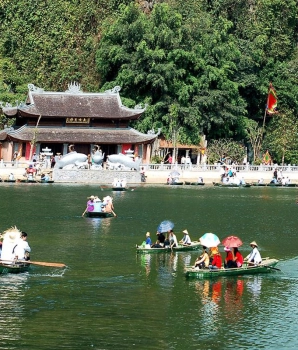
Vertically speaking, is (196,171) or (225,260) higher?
(196,171)

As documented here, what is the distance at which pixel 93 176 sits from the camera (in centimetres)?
8275

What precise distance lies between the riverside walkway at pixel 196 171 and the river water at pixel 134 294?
2518 centimetres

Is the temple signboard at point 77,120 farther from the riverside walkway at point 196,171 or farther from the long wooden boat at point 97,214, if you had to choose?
the long wooden boat at point 97,214

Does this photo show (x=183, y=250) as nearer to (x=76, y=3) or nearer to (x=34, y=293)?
(x=34, y=293)

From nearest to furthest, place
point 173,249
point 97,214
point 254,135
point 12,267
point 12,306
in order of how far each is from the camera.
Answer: point 12,306
point 12,267
point 173,249
point 97,214
point 254,135

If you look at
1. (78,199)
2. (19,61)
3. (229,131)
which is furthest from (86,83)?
(78,199)

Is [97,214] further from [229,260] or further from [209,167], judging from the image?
[209,167]

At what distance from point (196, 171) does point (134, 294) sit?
52355 millimetres

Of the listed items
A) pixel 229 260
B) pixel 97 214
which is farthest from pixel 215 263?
pixel 97 214

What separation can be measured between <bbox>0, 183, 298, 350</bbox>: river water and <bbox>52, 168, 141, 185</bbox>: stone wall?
23513 mm

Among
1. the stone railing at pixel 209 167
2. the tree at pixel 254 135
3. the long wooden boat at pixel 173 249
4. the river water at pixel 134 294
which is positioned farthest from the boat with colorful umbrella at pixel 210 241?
the tree at pixel 254 135

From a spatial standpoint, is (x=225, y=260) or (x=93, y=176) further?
(x=93, y=176)

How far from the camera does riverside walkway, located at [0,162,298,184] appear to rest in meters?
83.6

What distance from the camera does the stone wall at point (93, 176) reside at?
269 feet
